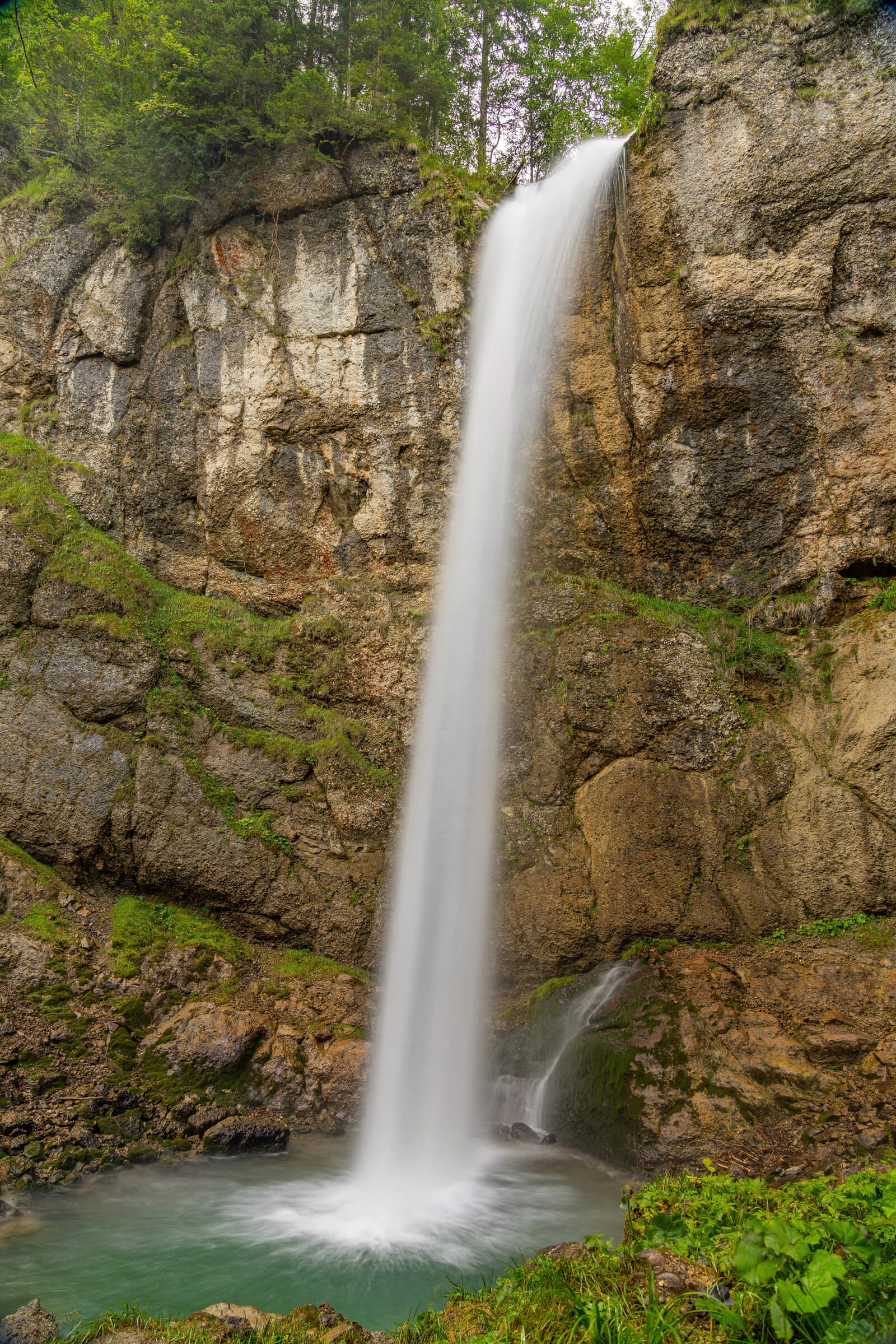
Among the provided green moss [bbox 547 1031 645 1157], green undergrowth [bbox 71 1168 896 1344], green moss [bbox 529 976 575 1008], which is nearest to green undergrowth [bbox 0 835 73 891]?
green undergrowth [bbox 71 1168 896 1344]

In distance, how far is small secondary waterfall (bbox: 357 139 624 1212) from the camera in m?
8.66

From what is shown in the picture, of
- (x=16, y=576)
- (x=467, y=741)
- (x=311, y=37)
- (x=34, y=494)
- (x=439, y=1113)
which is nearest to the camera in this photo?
(x=439, y=1113)

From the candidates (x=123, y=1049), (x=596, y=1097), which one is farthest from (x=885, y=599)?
(x=123, y=1049)

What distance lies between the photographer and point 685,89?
11227mm

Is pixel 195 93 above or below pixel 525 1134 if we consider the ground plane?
above

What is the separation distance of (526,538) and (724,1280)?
34.7 ft

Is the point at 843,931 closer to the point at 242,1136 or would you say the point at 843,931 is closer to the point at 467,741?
the point at 467,741

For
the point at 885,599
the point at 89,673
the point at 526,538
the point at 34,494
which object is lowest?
the point at 89,673

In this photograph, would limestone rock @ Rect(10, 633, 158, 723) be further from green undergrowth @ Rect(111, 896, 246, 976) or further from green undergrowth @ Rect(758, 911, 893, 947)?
green undergrowth @ Rect(758, 911, 893, 947)

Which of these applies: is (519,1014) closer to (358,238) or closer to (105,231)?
(358,238)

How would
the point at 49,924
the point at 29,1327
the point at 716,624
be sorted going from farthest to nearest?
1. the point at 716,624
2. the point at 49,924
3. the point at 29,1327

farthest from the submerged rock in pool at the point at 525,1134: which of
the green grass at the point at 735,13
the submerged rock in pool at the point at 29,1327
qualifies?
the green grass at the point at 735,13

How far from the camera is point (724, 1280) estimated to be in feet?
11.7

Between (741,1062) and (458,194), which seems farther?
(458,194)
